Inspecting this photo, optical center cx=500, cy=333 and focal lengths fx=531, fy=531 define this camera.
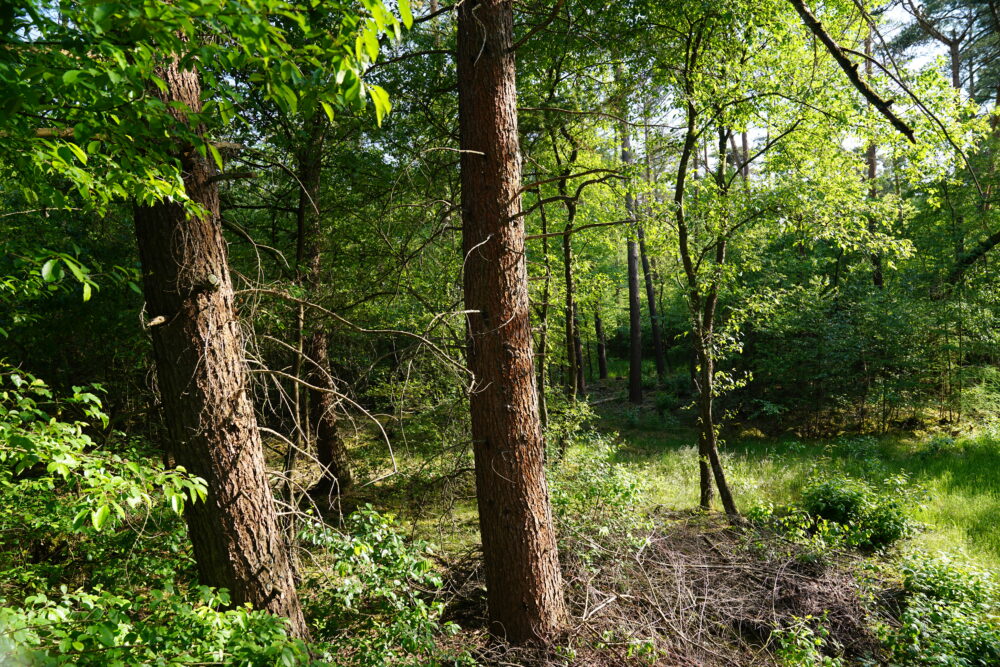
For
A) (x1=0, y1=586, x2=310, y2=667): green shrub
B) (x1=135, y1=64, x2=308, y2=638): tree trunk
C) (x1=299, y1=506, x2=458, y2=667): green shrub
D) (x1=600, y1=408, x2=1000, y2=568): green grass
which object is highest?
(x1=135, y1=64, x2=308, y2=638): tree trunk

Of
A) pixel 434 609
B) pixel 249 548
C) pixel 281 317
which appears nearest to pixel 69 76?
pixel 249 548

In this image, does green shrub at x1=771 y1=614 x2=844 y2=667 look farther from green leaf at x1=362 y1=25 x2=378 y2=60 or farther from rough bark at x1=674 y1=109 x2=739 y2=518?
green leaf at x1=362 y1=25 x2=378 y2=60

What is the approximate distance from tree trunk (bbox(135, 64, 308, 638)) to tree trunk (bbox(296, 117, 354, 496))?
240 centimetres

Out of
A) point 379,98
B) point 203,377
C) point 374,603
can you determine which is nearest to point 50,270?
point 203,377

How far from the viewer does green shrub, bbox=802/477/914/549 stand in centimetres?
646

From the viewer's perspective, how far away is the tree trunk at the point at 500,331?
405 centimetres

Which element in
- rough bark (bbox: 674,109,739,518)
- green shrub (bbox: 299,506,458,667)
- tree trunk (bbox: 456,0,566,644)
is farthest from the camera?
rough bark (bbox: 674,109,739,518)

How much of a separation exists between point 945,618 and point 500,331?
447 cm

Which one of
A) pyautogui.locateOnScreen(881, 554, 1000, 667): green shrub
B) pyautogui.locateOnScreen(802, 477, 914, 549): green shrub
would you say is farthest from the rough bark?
pyautogui.locateOnScreen(881, 554, 1000, 667): green shrub

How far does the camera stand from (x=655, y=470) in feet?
36.7

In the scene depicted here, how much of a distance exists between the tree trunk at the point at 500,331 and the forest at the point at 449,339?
1.0 inches

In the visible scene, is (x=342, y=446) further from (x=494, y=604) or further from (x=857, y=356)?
(x=857, y=356)

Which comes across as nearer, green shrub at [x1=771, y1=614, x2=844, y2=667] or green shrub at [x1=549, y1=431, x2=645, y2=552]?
green shrub at [x1=771, y1=614, x2=844, y2=667]

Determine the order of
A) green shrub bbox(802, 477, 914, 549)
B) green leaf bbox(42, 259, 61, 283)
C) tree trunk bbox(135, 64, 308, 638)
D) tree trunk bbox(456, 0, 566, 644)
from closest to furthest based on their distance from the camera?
green leaf bbox(42, 259, 61, 283)
tree trunk bbox(135, 64, 308, 638)
tree trunk bbox(456, 0, 566, 644)
green shrub bbox(802, 477, 914, 549)
